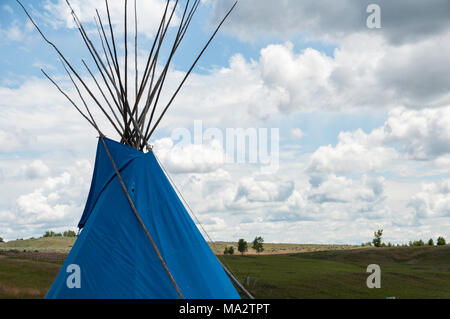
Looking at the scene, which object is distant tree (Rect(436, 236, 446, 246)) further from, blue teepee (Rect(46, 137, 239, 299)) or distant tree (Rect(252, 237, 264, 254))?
blue teepee (Rect(46, 137, 239, 299))

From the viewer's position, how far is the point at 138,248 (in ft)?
22.8

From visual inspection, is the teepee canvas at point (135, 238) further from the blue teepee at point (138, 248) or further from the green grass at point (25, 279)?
the green grass at point (25, 279)

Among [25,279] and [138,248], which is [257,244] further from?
[138,248]

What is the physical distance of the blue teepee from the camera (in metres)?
6.66

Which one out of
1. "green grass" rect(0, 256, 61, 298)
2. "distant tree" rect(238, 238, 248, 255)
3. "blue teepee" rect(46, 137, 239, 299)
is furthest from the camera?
"distant tree" rect(238, 238, 248, 255)

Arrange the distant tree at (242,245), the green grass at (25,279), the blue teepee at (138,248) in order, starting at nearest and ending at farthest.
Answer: the blue teepee at (138,248) → the green grass at (25,279) → the distant tree at (242,245)

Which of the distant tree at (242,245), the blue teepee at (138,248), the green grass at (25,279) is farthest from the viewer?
the distant tree at (242,245)

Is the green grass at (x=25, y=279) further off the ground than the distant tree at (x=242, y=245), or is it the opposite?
the distant tree at (x=242, y=245)

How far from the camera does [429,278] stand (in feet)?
75.9

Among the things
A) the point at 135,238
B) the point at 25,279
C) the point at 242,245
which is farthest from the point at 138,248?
the point at 242,245

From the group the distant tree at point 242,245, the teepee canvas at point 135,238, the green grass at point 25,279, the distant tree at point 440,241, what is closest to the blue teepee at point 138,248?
the teepee canvas at point 135,238

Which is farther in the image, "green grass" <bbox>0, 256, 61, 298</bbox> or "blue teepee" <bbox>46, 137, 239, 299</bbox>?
"green grass" <bbox>0, 256, 61, 298</bbox>

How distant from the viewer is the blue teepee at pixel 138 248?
21.8 feet

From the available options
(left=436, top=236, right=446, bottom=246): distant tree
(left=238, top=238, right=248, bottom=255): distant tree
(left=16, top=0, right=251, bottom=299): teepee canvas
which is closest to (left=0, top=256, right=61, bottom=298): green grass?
(left=16, top=0, right=251, bottom=299): teepee canvas
